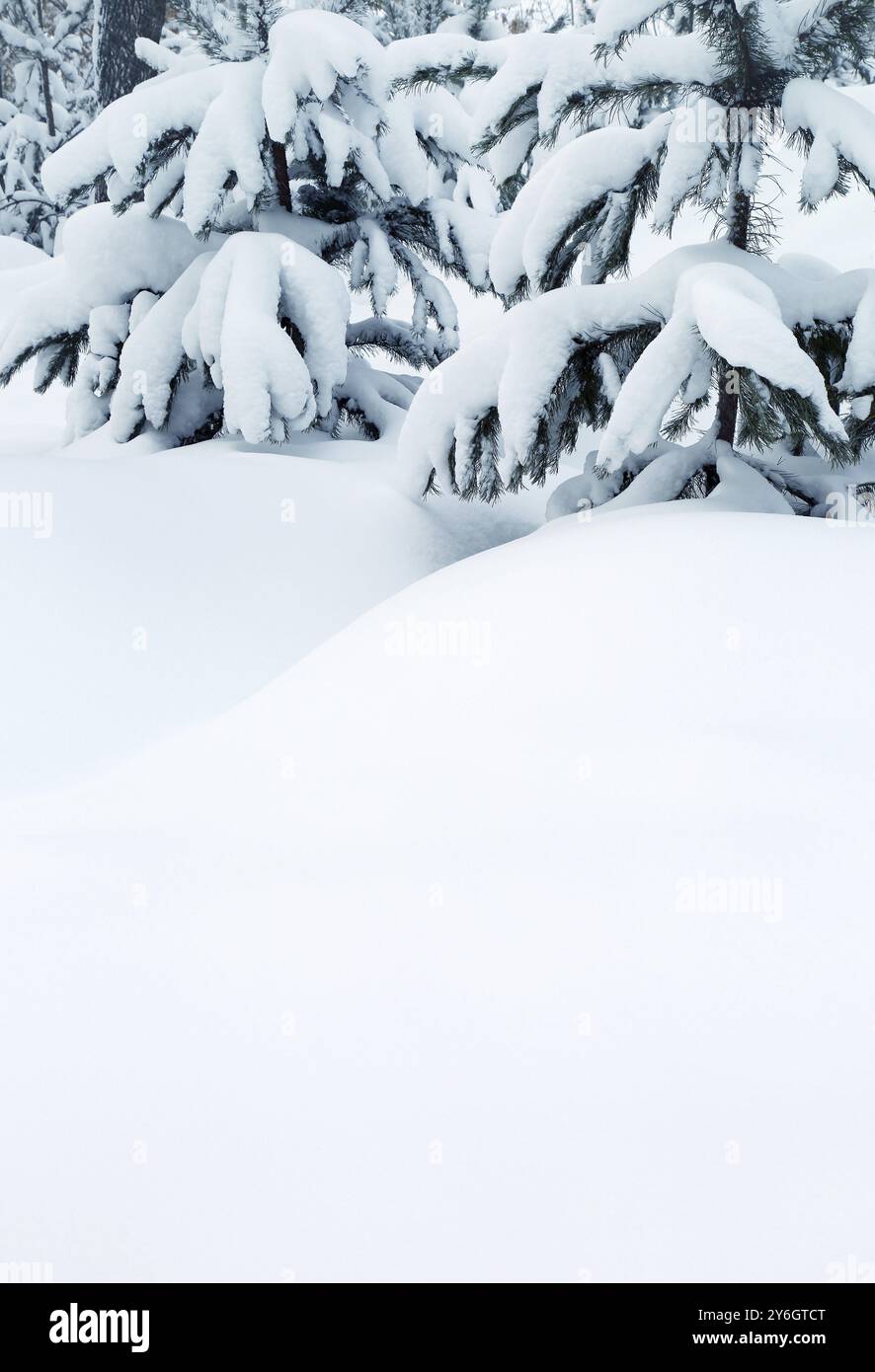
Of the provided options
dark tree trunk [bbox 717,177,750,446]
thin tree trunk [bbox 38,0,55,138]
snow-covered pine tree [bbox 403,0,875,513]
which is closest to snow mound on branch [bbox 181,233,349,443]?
snow-covered pine tree [bbox 403,0,875,513]

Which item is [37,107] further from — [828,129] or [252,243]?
[828,129]

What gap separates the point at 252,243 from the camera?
236 inches

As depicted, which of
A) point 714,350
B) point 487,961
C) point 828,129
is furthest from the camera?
point 828,129

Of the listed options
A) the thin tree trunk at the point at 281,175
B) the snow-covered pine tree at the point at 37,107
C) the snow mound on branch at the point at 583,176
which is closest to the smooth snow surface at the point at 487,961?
the snow mound on branch at the point at 583,176

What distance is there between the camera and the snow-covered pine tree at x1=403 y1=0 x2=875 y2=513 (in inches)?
162

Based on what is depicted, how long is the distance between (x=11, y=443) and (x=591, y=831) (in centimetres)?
681

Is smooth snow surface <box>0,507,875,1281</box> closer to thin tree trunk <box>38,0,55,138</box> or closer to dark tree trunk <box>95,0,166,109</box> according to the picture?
dark tree trunk <box>95,0,166,109</box>

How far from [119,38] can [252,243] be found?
431 centimetres

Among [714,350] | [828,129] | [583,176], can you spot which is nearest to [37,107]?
[583,176]

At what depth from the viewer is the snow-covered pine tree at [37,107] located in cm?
1633

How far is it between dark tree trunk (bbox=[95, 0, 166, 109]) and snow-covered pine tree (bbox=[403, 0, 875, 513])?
17.9ft
